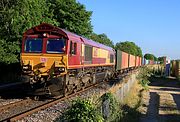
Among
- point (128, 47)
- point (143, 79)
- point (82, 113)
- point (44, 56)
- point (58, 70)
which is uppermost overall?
point (128, 47)

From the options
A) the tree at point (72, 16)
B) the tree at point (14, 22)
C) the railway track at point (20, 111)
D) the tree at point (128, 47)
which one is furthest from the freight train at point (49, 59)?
Result: the tree at point (128, 47)

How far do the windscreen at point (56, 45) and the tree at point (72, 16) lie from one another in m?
25.7

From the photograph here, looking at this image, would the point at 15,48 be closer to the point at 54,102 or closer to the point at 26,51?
the point at 26,51

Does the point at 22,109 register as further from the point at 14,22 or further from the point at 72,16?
the point at 72,16

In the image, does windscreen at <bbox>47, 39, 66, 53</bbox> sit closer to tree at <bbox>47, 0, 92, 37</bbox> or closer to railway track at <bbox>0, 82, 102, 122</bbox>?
railway track at <bbox>0, 82, 102, 122</bbox>

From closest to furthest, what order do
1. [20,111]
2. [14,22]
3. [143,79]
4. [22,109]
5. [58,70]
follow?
[20,111] < [22,109] < [58,70] < [14,22] < [143,79]

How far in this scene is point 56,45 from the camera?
2075cm

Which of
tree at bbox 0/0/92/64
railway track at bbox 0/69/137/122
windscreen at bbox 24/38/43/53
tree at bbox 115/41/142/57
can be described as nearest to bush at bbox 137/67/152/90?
tree at bbox 0/0/92/64

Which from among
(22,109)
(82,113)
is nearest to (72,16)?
(22,109)

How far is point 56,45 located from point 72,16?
28.1 m

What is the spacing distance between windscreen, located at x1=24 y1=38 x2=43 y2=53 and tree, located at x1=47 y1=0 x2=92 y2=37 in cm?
2542

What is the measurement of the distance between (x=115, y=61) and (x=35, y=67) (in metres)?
21.5

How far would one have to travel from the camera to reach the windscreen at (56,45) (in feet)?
67.5

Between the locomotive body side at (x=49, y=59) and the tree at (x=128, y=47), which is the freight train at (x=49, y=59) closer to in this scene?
the locomotive body side at (x=49, y=59)
